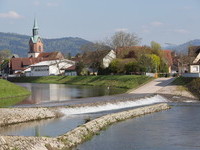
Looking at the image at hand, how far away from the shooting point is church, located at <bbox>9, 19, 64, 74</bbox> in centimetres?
14550

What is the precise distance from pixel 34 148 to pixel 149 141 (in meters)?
8.26

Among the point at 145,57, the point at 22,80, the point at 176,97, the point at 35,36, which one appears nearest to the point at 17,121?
the point at 176,97

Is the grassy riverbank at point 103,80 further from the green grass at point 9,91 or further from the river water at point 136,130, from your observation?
the river water at point 136,130

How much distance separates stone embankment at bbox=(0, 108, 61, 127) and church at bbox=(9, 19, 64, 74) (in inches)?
4191

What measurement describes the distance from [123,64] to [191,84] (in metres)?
34.4

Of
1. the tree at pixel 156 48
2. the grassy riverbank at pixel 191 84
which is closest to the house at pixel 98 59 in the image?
the tree at pixel 156 48

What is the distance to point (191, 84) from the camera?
58.2 metres

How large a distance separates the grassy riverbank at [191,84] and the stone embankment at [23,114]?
25336 mm

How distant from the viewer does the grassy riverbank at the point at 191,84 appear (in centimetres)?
5563

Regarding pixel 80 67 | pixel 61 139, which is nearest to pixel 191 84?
pixel 61 139

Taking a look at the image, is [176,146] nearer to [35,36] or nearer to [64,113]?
[64,113]

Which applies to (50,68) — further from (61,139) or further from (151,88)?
(61,139)

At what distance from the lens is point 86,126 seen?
27.8 m

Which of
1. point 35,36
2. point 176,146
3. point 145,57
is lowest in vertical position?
point 176,146
